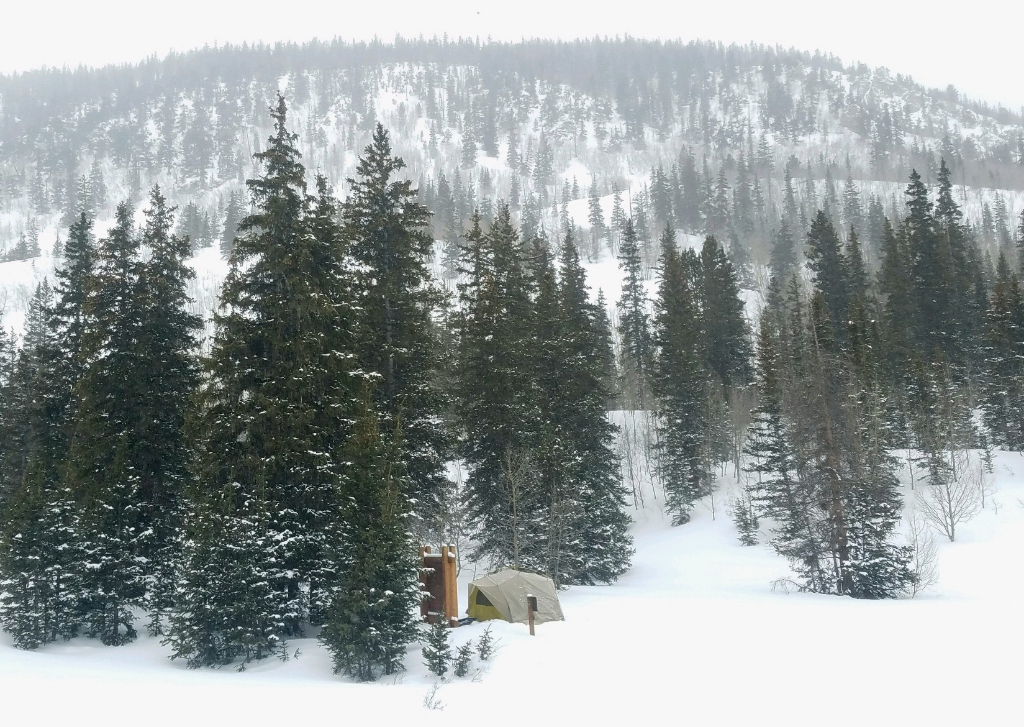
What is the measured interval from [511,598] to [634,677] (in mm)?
5146

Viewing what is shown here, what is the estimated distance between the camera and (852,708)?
11195mm

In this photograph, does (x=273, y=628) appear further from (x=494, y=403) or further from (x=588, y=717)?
(x=494, y=403)

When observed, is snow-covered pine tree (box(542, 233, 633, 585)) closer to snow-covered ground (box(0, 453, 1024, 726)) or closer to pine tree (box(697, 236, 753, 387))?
snow-covered ground (box(0, 453, 1024, 726))

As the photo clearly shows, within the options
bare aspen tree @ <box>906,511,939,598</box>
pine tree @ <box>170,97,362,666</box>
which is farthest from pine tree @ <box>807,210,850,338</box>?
pine tree @ <box>170,97,362,666</box>

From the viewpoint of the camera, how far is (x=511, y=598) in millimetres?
17750

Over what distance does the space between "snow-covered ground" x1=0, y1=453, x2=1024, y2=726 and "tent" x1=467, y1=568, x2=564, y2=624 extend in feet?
2.04

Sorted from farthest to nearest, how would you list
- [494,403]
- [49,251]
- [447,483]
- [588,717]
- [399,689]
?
1. [49,251]
2. [494,403]
3. [447,483]
4. [399,689]
5. [588,717]

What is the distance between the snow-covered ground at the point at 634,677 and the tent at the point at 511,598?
2.04 ft

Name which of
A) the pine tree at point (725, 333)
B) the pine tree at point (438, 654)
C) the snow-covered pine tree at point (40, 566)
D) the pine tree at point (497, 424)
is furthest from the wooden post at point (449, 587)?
the pine tree at point (725, 333)

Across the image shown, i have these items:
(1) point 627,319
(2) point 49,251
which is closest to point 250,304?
(1) point 627,319

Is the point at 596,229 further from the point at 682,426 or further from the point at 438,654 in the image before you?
the point at 438,654

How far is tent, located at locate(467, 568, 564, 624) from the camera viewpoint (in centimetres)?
1769

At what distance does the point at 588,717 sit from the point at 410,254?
1717 cm

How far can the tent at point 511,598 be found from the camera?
58.0 feet
